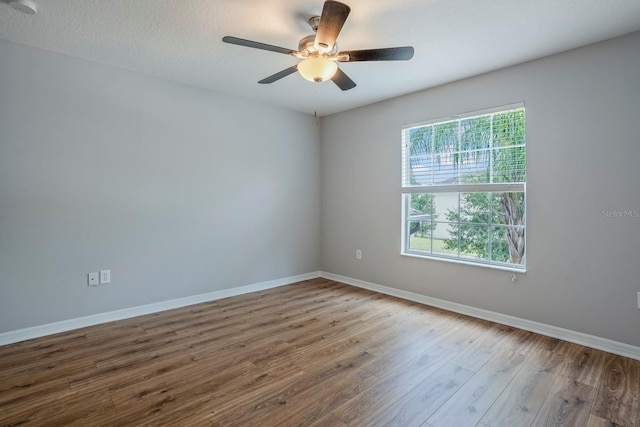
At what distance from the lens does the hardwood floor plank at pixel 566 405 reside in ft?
5.68

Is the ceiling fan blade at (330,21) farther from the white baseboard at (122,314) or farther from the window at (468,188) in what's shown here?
the white baseboard at (122,314)

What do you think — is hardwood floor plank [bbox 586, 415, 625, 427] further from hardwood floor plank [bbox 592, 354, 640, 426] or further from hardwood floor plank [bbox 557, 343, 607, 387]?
hardwood floor plank [bbox 557, 343, 607, 387]

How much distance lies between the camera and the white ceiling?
6.99 ft

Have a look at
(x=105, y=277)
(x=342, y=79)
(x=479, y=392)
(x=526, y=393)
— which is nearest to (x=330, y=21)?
(x=342, y=79)

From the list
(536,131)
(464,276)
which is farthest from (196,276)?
(536,131)

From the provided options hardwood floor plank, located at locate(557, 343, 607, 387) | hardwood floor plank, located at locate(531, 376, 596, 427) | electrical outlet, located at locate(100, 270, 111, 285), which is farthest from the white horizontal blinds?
electrical outlet, located at locate(100, 270, 111, 285)

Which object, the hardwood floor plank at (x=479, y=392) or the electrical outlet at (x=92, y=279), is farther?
the electrical outlet at (x=92, y=279)

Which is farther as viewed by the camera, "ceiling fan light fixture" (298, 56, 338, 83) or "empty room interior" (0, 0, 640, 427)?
"ceiling fan light fixture" (298, 56, 338, 83)

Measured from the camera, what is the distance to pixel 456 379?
84.0 inches

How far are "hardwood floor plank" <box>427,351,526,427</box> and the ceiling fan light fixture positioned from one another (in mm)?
2220

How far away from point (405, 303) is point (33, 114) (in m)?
4.06

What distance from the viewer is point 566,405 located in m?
1.87

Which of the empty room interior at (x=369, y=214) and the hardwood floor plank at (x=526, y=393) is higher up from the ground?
the empty room interior at (x=369, y=214)

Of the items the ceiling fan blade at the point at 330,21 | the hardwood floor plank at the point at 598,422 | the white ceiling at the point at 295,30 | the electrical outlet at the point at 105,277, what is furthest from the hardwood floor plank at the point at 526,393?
the electrical outlet at the point at 105,277
